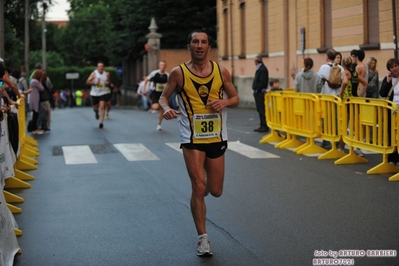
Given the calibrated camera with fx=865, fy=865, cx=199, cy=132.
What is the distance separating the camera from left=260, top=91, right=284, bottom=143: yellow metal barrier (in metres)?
18.0

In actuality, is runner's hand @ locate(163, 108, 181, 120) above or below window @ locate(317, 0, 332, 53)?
below

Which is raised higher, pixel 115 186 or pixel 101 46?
pixel 101 46

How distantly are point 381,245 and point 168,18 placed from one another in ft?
144

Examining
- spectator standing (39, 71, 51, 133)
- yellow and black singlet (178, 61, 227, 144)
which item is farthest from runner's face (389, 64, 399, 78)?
spectator standing (39, 71, 51, 133)

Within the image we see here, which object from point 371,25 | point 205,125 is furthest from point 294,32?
point 205,125

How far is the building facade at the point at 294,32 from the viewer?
22500mm

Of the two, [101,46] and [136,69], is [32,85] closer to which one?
[136,69]

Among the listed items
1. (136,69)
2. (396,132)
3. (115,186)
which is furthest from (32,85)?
(136,69)

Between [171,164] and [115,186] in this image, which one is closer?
[115,186]

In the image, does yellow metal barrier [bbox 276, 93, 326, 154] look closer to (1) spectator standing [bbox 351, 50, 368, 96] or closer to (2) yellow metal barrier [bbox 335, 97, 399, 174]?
(1) spectator standing [bbox 351, 50, 368, 96]

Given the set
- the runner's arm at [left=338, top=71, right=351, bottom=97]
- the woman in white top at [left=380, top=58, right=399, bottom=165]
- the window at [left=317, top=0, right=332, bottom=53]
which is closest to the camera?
the woman in white top at [left=380, top=58, right=399, bottom=165]

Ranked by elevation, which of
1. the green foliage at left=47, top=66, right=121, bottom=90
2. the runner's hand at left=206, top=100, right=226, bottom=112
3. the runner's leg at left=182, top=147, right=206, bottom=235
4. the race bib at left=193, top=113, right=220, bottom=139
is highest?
the green foliage at left=47, top=66, right=121, bottom=90

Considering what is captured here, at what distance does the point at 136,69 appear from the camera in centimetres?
6906

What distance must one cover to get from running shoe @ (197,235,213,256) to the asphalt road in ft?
0.29
